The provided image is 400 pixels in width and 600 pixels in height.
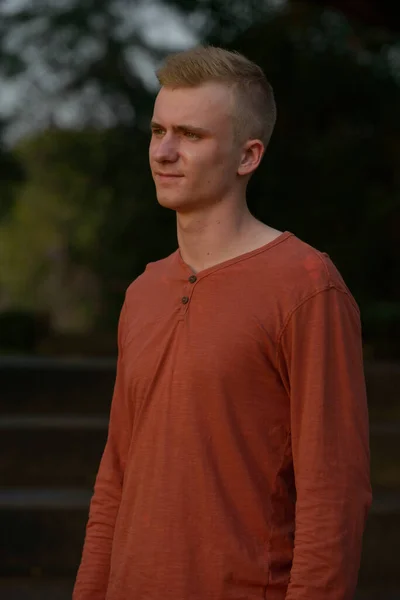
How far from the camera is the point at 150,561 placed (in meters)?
1.73

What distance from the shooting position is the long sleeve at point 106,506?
1.92 metres

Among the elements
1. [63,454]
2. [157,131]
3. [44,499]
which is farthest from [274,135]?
[157,131]

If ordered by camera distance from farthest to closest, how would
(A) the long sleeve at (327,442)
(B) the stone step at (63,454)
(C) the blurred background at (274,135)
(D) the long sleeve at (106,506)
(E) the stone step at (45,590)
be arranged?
(C) the blurred background at (274,135) < (B) the stone step at (63,454) < (E) the stone step at (45,590) < (D) the long sleeve at (106,506) < (A) the long sleeve at (327,442)

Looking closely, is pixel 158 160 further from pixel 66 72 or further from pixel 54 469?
pixel 66 72

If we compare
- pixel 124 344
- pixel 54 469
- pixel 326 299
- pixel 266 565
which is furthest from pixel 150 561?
pixel 54 469

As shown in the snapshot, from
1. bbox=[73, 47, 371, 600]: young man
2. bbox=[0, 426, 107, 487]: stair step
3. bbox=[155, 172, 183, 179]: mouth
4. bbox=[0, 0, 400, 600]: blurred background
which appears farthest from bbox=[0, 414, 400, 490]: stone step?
bbox=[155, 172, 183, 179]: mouth

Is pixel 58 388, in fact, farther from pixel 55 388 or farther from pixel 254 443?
pixel 254 443

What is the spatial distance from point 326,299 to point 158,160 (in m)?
0.38

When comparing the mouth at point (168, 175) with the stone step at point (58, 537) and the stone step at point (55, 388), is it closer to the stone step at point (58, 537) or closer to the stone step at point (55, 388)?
the stone step at point (58, 537)

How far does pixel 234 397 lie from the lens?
170cm

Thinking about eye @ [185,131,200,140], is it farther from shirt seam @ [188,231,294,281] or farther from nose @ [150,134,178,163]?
shirt seam @ [188,231,294,281]

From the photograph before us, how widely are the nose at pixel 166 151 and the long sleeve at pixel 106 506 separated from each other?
0.36 m

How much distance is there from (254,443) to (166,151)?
519 millimetres

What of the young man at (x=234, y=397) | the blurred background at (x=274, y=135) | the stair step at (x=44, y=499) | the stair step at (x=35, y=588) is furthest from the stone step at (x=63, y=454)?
the young man at (x=234, y=397)
